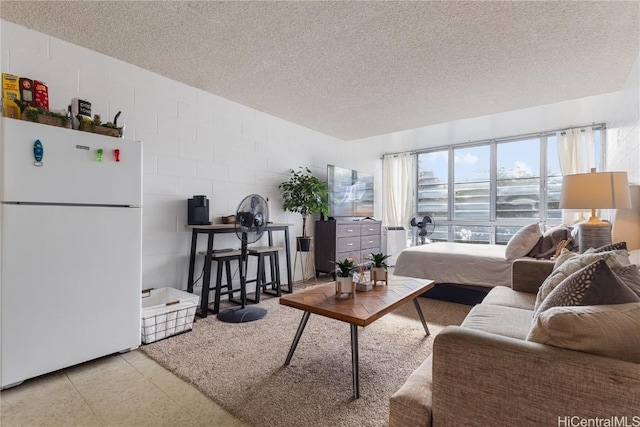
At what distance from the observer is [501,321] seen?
1.56 meters

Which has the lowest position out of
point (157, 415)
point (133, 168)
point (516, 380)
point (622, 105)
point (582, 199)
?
point (157, 415)

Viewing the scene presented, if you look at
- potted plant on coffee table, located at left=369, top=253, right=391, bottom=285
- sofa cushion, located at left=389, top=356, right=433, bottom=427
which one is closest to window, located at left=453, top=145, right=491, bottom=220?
potted plant on coffee table, located at left=369, top=253, right=391, bottom=285

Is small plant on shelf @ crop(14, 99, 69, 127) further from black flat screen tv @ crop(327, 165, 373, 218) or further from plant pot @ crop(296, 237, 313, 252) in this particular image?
black flat screen tv @ crop(327, 165, 373, 218)

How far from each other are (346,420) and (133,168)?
2.04 meters

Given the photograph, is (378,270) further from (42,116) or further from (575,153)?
(575,153)

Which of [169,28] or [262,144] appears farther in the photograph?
[262,144]

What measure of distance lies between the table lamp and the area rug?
1.23 meters

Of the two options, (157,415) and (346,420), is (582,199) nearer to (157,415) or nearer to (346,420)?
(346,420)

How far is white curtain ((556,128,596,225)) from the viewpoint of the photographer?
427 centimetres

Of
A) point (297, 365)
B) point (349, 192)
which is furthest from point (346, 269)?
point (349, 192)

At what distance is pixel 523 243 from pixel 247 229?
2618mm

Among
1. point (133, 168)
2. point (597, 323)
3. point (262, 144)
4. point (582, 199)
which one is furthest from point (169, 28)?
point (582, 199)

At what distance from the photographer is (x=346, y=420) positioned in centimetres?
141

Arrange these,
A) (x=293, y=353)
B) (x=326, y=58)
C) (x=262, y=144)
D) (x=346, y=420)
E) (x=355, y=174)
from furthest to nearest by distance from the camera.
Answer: (x=355, y=174) → (x=262, y=144) → (x=326, y=58) → (x=293, y=353) → (x=346, y=420)
